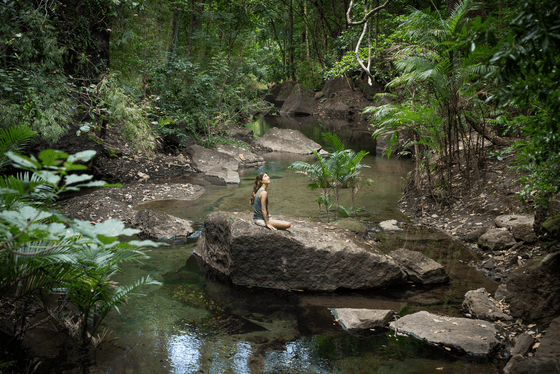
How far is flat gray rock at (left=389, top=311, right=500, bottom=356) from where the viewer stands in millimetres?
4266

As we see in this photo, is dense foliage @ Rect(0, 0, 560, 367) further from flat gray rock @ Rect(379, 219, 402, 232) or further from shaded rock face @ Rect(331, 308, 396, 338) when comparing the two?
shaded rock face @ Rect(331, 308, 396, 338)

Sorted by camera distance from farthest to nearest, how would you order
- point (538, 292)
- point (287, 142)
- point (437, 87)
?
1. point (287, 142)
2. point (437, 87)
3. point (538, 292)

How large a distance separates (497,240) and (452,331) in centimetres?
290

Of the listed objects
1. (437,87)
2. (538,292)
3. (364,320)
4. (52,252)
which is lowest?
(364,320)

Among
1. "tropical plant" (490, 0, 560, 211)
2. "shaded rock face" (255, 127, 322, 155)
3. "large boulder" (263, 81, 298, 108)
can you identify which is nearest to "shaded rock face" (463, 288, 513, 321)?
"tropical plant" (490, 0, 560, 211)

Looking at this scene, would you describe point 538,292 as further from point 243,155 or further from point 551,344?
point 243,155

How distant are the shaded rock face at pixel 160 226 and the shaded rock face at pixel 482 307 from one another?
4.97m

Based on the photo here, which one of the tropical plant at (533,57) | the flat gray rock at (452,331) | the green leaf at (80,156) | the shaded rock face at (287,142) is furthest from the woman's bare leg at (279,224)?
the shaded rock face at (287,142)

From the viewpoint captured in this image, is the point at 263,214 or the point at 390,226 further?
the point at 390,226

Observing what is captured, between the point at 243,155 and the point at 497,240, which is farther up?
Answer: the point at 243,155

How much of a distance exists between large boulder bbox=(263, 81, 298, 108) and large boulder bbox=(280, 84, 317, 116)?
→ 1515 mm

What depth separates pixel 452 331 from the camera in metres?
4.47

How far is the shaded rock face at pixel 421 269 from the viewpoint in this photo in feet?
19.2

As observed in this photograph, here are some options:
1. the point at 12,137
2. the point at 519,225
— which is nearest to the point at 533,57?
the point at 12,137
